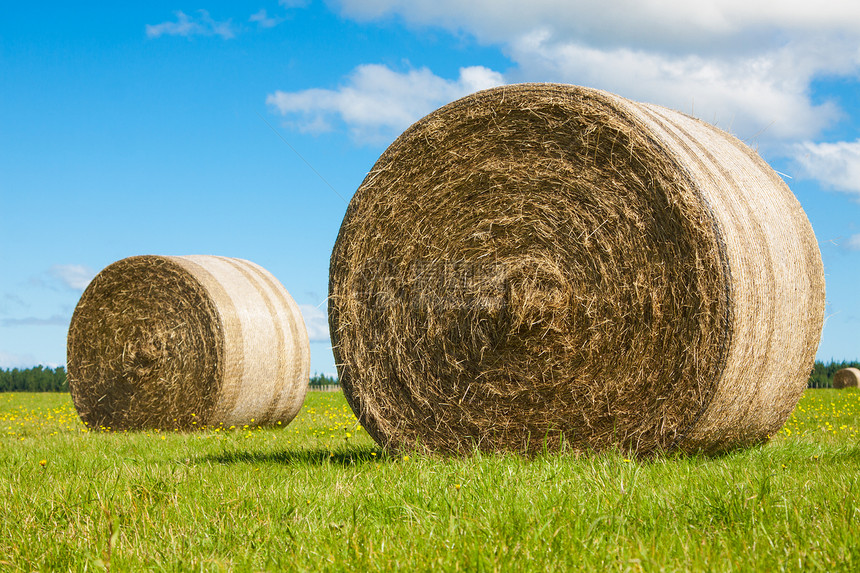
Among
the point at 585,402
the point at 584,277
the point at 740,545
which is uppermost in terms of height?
the point at 584,277

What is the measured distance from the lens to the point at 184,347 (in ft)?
31.7

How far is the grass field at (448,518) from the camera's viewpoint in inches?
107

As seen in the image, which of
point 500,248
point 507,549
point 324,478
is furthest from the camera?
point 500,248

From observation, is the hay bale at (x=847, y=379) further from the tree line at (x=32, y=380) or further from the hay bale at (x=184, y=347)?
the tree line at (x=32, y=380)

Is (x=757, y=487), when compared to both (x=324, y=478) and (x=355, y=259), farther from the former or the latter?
(x=355, y=259)

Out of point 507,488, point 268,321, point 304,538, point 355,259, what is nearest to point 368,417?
point 355,259

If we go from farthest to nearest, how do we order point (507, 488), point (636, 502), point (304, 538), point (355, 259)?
point (355, 259) < point (507, 488) < point (636, 502) < point (304, 538)

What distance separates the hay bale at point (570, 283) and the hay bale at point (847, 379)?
20.1 m

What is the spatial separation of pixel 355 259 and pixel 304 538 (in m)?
3.29

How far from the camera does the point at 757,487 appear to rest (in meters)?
3.64

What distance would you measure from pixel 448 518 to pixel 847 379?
2408 centimetres

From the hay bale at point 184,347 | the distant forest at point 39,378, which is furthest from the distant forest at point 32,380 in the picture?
the hay bale at point 184,347

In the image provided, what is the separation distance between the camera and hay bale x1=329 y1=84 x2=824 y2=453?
192 inches

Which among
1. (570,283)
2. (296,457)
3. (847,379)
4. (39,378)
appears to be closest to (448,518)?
(570,283)
